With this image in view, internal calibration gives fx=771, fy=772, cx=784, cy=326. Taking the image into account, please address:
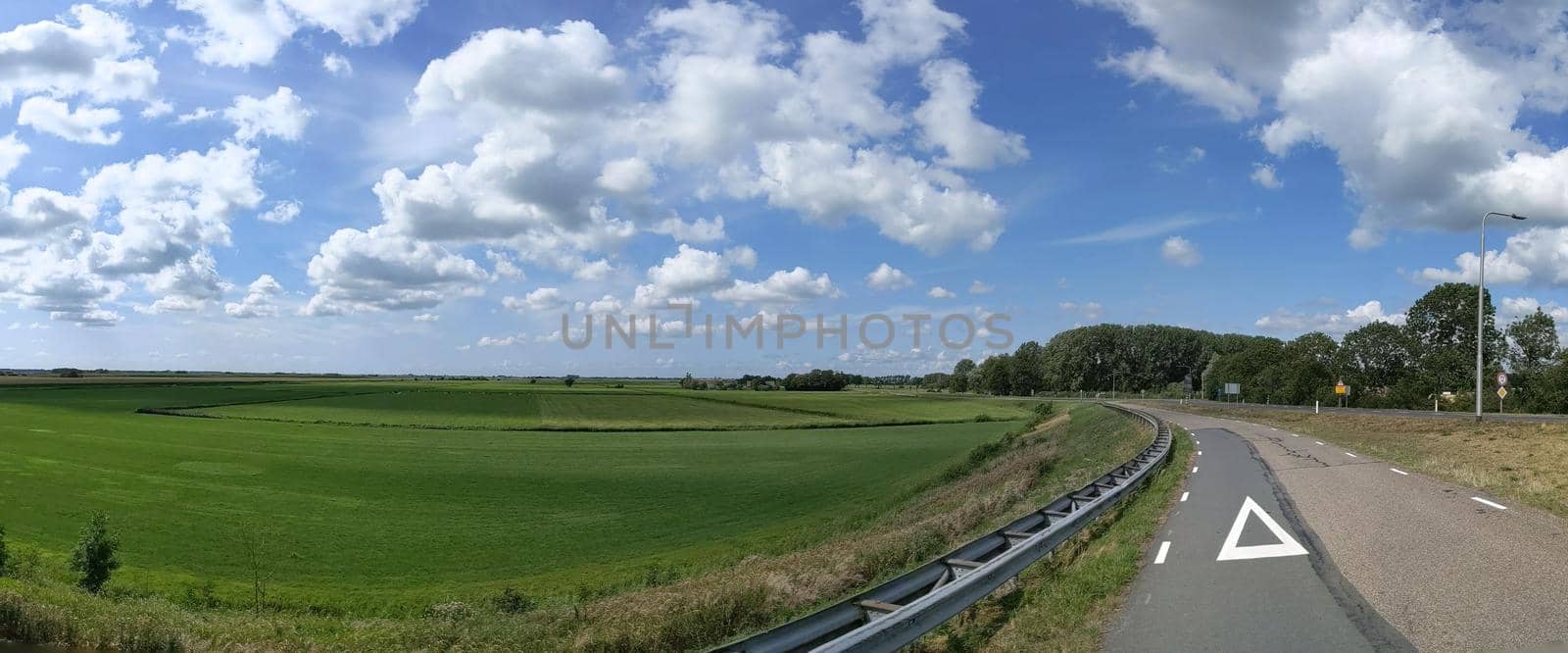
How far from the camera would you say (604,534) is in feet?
97.9

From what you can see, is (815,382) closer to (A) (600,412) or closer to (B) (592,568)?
(A) (600,412)

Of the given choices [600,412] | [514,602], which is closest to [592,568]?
[514,602]

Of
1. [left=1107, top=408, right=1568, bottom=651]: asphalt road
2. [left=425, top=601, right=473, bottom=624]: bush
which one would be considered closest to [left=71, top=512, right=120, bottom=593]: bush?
[left=425, top=601, right=473, bottom=624]: bush

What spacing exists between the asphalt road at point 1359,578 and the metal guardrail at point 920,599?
1.14 meters

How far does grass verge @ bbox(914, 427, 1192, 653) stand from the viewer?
6.89m

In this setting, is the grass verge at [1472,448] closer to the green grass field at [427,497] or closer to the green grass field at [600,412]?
the green grass field at [427,497]

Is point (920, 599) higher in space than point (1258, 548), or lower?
higher

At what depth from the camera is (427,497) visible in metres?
38.7

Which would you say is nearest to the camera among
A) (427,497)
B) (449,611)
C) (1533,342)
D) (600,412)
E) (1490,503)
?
(1490,503)

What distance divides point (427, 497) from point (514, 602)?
874 inches

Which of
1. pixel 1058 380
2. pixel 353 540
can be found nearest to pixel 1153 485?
pixel 353 540

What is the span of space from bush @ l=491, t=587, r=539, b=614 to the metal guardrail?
44.2ft

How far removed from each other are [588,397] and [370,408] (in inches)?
1554

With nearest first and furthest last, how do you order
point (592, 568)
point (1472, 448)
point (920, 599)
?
point (920, 599)
point (592, 568)
point (1472, 448)
